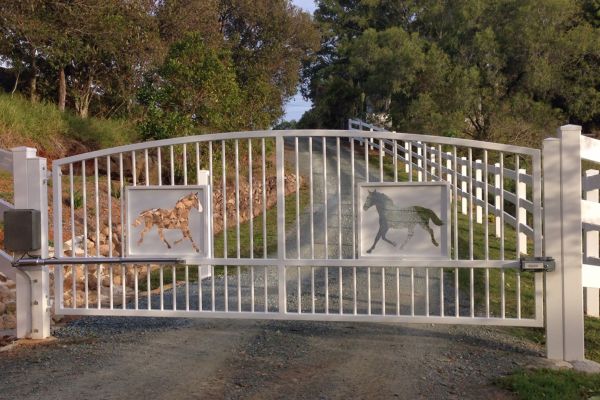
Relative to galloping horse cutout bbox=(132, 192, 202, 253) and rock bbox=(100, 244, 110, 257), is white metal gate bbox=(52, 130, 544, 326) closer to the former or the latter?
rock bbox=(100, 244, 110, 257)

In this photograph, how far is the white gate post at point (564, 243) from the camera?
20.1ft

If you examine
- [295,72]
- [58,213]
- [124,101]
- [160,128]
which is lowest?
[58,213]

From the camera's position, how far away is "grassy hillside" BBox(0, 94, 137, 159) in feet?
53.8

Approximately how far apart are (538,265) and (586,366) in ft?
3.13

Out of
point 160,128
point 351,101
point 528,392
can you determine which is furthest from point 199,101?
point 351,101

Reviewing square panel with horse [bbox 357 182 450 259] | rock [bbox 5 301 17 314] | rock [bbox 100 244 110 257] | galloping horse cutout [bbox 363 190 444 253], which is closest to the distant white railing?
square panel with horse [bbox 357 182 450 259]

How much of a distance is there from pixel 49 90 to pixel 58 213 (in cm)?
1603

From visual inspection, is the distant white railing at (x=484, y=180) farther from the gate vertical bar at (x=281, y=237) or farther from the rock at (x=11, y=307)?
the rock at (x=11, y=307)

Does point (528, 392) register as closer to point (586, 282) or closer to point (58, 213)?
point (586, 282)

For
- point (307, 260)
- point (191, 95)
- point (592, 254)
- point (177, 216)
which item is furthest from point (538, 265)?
point (191, 95)

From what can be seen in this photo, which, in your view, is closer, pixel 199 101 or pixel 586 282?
pixel 586 282

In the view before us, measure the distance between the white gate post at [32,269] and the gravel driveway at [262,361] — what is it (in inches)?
12.9

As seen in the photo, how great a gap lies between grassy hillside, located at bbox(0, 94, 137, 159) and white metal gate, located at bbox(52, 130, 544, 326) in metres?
1.34

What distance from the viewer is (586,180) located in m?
7.92
